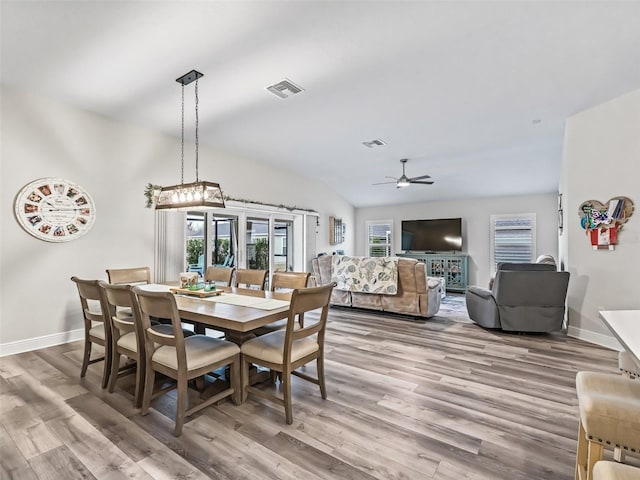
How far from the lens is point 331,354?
3.51m

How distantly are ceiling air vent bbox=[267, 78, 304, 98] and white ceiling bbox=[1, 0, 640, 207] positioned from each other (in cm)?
11

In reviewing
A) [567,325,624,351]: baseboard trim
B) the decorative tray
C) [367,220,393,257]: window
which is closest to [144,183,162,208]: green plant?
the decorative tray

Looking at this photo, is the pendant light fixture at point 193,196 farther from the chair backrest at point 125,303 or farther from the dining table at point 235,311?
the chair backrest at point 125,303

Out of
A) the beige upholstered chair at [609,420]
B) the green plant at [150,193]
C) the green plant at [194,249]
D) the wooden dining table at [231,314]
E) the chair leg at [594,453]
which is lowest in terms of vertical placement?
the chair leg at [594,453]

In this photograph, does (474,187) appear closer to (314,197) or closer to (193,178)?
(314,197)

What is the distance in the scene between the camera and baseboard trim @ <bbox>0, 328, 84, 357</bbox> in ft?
11.4

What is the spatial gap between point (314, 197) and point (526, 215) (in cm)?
505

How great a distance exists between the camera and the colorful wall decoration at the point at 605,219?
12.3 feet

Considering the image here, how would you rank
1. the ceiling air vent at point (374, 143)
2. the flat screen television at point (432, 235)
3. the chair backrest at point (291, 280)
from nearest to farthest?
the chair backrest at point (291, 280) < the ceiling air vent at point (374, 143) < the flat screen television at point (432, 235)

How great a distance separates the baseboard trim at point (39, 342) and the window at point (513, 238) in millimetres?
8297

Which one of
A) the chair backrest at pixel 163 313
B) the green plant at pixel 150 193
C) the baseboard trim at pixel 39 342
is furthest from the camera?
the green plant at pixel 150 193

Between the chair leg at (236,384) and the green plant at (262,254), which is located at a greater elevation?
the green plant at (262,254)

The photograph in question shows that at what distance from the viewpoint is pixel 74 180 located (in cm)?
396

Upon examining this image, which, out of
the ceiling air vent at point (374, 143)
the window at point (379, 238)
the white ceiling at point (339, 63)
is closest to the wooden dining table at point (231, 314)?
the white ceiling at point (339, 63)
